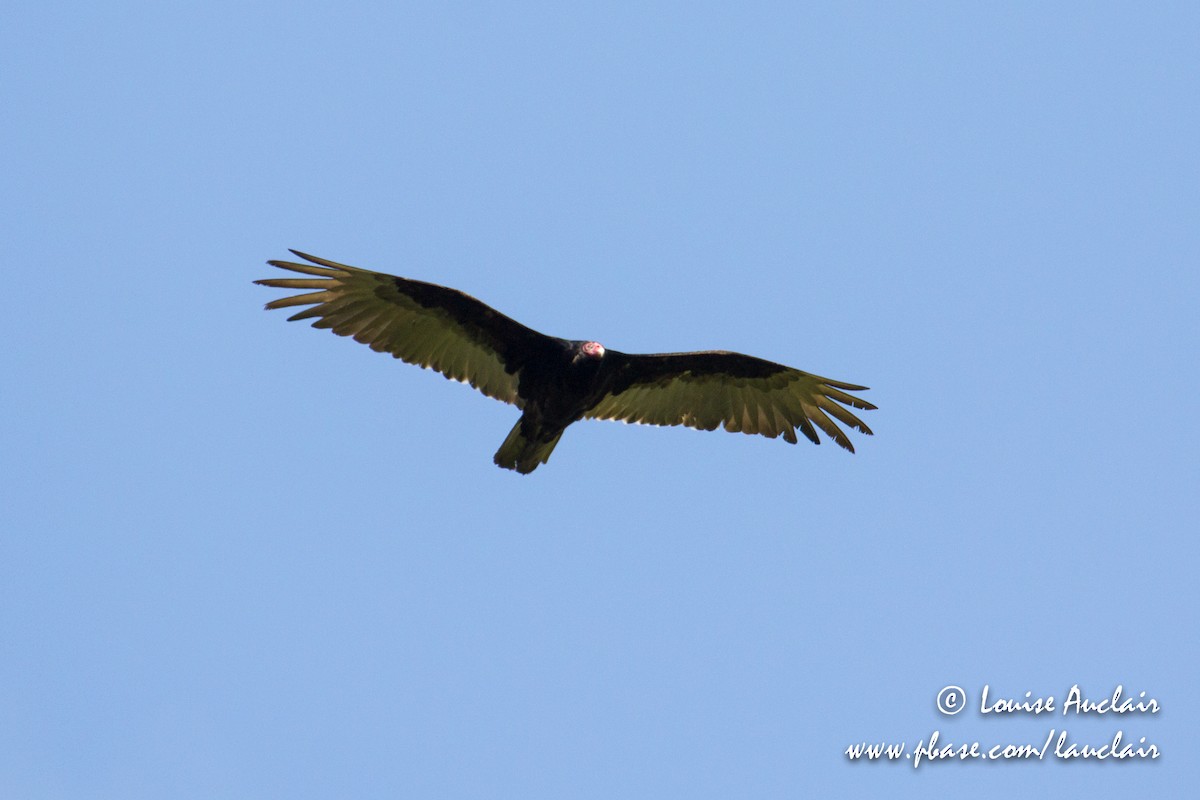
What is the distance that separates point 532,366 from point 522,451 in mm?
840

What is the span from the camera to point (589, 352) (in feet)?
39.3

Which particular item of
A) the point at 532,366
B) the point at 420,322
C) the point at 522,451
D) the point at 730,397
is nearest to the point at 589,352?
the point at 532,366

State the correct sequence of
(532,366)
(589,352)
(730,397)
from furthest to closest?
1. (730,397)
2. (532,366)
3. (589,352)

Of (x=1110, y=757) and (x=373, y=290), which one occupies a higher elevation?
(x=373, y=290)

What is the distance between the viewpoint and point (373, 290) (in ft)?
40.1

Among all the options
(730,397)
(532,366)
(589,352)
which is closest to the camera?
(589,352)

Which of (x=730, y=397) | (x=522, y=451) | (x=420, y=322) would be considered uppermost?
(x=730, y=397)

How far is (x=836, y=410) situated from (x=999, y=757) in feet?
12.8

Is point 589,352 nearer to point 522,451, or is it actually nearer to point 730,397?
point 522,451

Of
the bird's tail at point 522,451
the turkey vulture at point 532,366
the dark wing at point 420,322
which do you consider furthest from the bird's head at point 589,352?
the bird's tail at point 522,451

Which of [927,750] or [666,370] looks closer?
[927,750]

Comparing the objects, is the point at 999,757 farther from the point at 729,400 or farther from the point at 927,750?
the point at 729,400

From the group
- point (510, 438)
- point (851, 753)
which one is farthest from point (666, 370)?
point (851, 753)

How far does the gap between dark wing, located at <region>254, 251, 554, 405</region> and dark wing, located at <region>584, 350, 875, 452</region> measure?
1115mm
